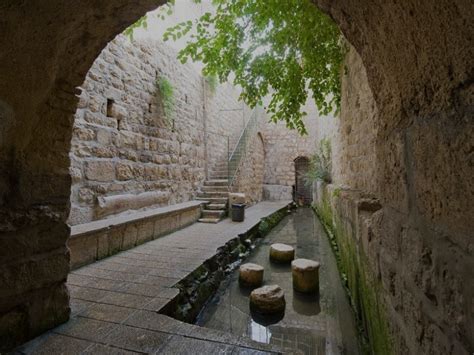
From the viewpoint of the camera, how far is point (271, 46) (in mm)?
3281

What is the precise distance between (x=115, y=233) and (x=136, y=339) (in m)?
1.99

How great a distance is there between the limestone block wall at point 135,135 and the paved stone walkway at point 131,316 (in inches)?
42.9

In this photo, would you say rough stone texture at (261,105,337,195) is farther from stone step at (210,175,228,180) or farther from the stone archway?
the stone archway

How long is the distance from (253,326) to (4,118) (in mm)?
2359

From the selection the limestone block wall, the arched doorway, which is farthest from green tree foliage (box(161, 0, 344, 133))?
the arched doorway

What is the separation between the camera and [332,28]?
2.90 metres

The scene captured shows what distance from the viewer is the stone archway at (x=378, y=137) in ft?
2.12

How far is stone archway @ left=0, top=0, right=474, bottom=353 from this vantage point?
65 cm

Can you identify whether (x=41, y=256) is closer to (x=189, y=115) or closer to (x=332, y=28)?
(x=332, y=28)

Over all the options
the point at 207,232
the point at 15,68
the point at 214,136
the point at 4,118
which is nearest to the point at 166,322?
the point at 4,118

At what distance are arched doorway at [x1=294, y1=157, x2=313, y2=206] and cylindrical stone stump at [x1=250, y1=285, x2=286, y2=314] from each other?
985cm

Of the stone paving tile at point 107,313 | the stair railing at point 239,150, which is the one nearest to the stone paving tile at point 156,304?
the stone paving tile at point 107,313

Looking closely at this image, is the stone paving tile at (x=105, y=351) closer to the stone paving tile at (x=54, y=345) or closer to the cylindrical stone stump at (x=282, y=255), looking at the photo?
the stone paving tile at (x=54, y=345)

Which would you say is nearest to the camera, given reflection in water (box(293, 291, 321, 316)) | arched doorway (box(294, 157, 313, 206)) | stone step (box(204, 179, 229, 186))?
reflection in water (box(293, 291, 321, 316))
